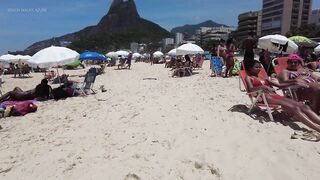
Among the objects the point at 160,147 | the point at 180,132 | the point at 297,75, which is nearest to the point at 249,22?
the point at 297,75

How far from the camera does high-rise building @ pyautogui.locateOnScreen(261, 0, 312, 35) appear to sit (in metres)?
95.7

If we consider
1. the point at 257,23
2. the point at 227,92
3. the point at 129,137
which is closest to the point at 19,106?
the point at 129,137

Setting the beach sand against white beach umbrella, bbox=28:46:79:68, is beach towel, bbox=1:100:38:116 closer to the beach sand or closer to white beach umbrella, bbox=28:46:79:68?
the beach sand

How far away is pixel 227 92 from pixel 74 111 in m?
3.22

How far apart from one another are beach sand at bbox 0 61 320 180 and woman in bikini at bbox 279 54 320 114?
606 millimetres

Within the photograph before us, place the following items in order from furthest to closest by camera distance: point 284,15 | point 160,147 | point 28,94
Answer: point 284,15
point 28,94
point 160,147

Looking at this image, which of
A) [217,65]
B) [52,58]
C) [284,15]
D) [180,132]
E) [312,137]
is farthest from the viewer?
[284,15]

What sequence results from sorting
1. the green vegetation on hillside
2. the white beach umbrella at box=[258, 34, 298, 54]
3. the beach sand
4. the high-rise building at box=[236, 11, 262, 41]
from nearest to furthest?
the beach sand < the white beach umbrella at box=[258, 34, 298, 54] < the high-rise building at box=[236, 11, 262, 41] < the green vegetation on hillside

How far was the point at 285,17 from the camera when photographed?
9569cm

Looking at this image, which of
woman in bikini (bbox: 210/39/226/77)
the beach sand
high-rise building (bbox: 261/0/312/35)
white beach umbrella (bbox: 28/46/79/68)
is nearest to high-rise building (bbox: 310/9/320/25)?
high-rise building (bbox: 261/0/312/35)

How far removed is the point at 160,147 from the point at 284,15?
3933 inches

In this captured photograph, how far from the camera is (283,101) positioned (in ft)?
15.7

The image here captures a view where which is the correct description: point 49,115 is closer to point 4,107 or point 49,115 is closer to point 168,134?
point 4,107

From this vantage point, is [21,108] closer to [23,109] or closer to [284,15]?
[23,109]
